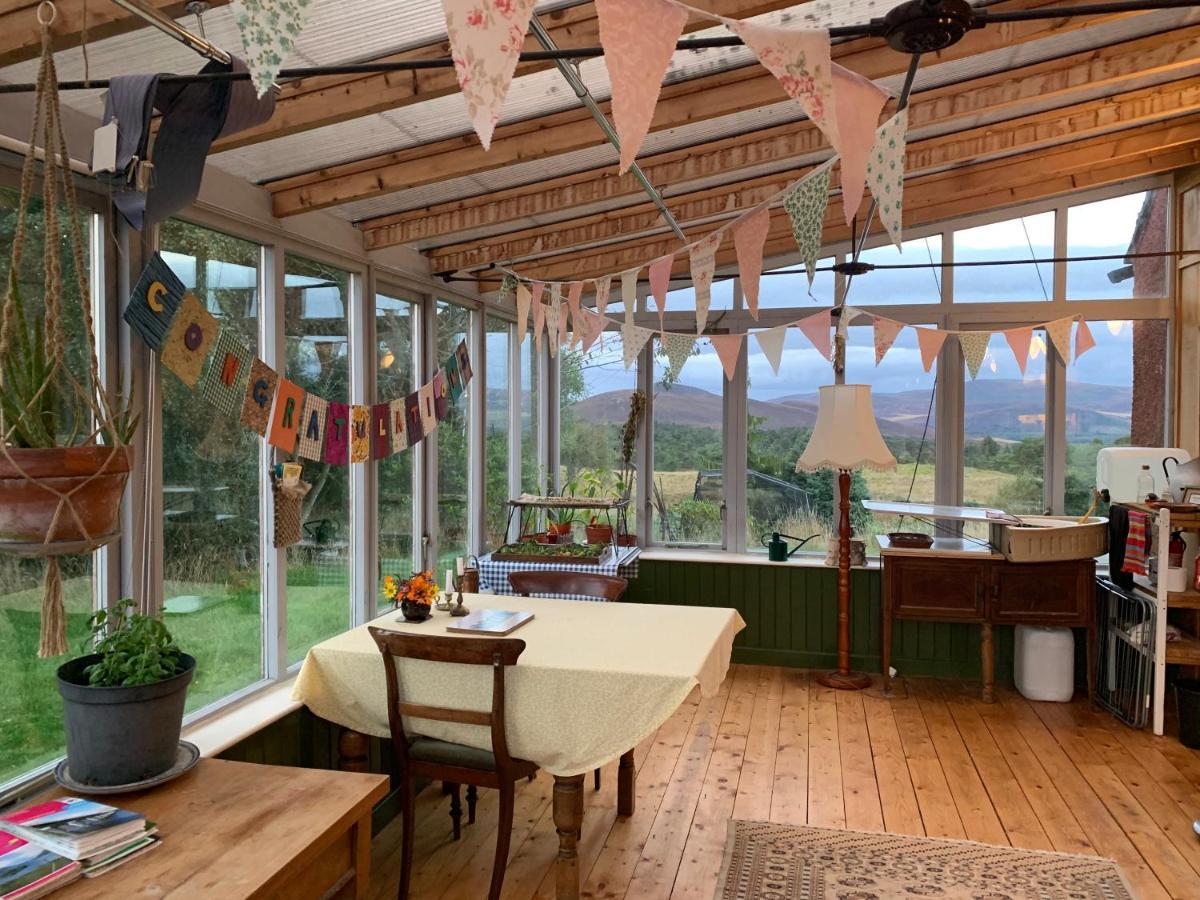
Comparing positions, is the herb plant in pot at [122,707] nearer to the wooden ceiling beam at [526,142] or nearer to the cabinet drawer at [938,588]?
the wooden ceiling beam at [526,142]

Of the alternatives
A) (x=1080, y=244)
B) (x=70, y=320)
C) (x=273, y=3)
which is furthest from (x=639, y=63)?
(x=1080, y=244)

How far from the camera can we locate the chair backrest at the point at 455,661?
249cm

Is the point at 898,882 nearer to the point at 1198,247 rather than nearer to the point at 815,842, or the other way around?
the point at 815,842

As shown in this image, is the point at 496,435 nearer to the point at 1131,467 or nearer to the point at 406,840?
the point at 406,840

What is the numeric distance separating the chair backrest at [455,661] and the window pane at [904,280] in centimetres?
402

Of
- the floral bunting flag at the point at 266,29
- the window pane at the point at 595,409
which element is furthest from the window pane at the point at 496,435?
the floral bunting flag at the point at 266,29

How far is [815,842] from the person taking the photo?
310cm

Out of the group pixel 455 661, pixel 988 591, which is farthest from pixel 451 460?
pixel 988 591

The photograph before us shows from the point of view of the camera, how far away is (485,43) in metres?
1.20

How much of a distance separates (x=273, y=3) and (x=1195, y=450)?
5465 millimetres

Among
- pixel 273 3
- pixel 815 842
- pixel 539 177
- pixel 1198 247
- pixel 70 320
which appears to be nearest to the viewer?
pixel 273 3

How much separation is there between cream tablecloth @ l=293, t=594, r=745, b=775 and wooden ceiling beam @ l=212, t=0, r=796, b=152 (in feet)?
4.96

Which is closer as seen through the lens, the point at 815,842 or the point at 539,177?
the point at 815,842

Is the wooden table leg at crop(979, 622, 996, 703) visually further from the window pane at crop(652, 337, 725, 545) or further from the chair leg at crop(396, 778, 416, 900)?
the chair leg at crop(396, 778, 416, 900)
